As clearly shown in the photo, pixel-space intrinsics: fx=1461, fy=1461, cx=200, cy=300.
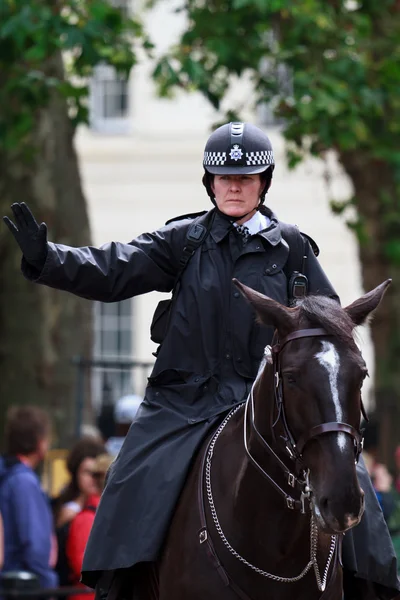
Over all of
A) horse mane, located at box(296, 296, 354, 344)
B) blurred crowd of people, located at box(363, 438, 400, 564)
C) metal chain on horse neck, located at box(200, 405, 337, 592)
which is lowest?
blurred crowd of people, located at box(363, 438, 400, 564)

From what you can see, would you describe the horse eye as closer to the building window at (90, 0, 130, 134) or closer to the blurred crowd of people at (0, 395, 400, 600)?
the blurred crowd of people at (0, 395, 400, 600)

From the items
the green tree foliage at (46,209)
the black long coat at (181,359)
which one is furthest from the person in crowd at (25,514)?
the green tree foliage at (46,209)

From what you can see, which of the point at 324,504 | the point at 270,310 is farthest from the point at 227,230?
the point at 324,504

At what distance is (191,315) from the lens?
5.71m

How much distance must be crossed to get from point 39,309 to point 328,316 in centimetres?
996

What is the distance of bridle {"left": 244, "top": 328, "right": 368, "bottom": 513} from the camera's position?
4.64 metres

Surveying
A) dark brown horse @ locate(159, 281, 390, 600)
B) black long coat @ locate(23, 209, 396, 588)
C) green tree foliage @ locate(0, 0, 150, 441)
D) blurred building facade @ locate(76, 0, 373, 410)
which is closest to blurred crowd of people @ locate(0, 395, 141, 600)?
black long coat @ locate(23, 209, 396, 588)

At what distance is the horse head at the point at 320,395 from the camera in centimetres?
456

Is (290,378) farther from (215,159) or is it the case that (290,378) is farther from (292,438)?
(215,159)

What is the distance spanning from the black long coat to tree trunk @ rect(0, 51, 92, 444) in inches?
343

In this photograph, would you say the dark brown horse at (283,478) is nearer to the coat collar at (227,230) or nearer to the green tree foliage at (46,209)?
the coat collar at (227,230)

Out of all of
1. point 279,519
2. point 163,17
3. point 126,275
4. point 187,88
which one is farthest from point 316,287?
point 163,17

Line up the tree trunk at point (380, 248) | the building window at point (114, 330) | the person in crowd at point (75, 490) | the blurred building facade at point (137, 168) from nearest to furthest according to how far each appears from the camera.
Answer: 1. the person in crowd at point (75, 490)
2. the tree trunk at point (380, 248)
3. the blurred building facade at point (137, 168)
4. the building window at point (114, 330)

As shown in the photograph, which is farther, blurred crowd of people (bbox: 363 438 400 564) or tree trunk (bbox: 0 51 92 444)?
tree trunk (bbox: 0 51 92 444)
